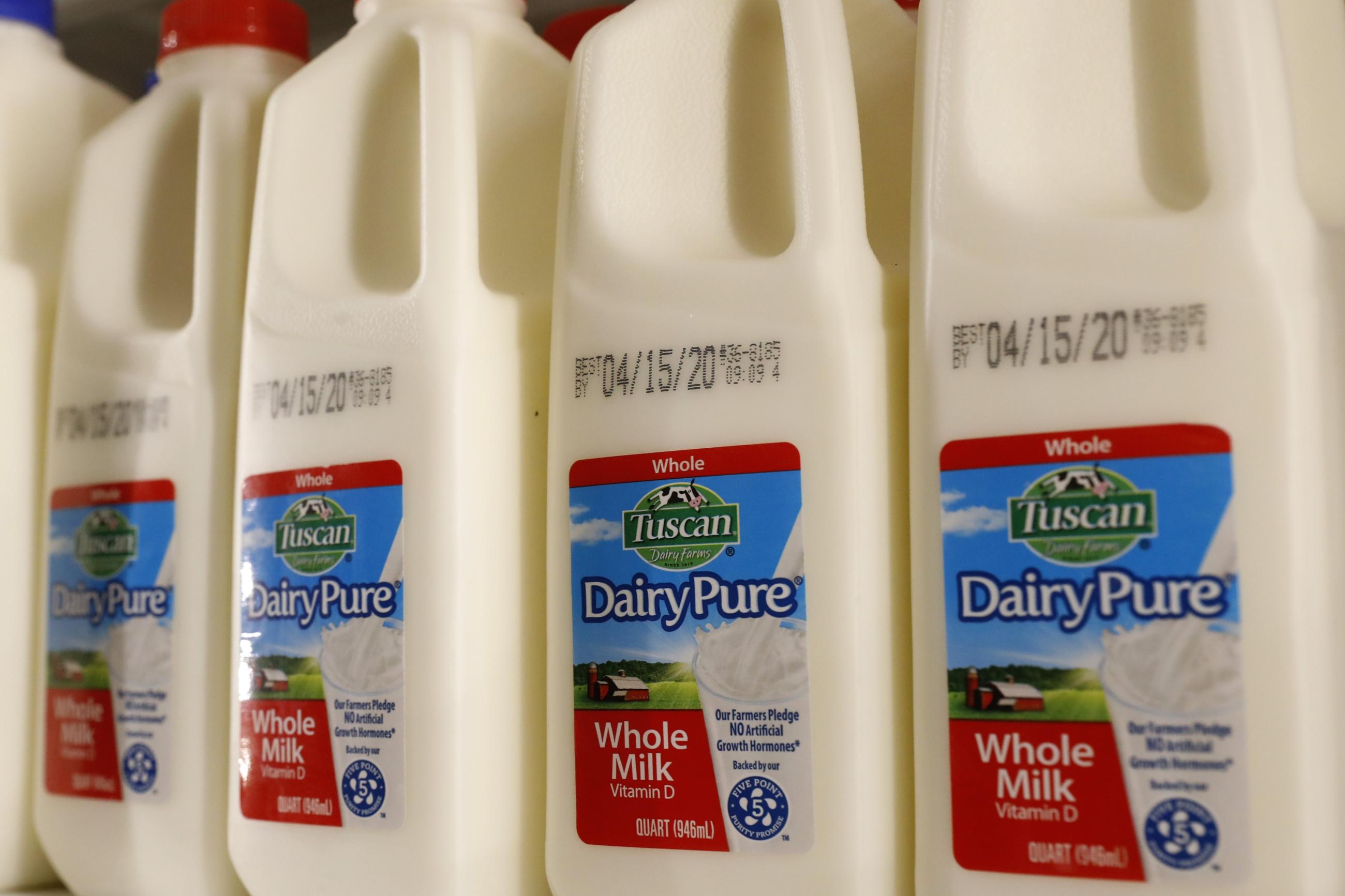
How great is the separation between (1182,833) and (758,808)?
179 millimetres

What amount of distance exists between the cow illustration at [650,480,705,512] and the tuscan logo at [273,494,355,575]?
0.17m

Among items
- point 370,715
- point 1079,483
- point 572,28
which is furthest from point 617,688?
point 572,28

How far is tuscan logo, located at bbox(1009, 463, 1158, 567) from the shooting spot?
52 cm

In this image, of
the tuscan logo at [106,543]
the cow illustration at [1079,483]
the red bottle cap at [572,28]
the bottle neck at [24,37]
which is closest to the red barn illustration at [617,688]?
the cow illustration at [1079,483]

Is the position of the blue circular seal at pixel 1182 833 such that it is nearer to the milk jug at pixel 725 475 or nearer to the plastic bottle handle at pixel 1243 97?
the milk jug at pixel 725 475

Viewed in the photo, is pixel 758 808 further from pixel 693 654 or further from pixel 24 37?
pixel 24 37

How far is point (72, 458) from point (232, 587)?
16cm

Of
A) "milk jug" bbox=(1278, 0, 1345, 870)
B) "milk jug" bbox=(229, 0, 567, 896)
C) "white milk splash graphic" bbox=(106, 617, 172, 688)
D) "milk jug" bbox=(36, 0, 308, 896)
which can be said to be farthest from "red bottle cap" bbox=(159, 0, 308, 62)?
"milk jug" bbox=(1278, 0, 1345, 870)

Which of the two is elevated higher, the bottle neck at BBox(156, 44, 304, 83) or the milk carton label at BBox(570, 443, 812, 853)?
the bottle neck at BBox(156, 44, 304, 83)

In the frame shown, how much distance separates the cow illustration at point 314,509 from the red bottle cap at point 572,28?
0.35 m

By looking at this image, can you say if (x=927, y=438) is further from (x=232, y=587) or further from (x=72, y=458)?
(x=72, y=458)

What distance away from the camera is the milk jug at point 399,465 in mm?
633

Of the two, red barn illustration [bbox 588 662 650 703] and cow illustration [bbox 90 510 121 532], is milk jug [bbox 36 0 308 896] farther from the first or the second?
red barn illustration [bbox 588 662 650 703]

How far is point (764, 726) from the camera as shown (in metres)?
0.57
